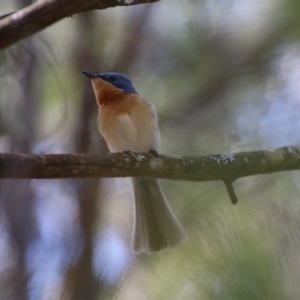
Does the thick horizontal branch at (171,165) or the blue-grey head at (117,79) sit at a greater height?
the thick horizontal branch at (171,165)

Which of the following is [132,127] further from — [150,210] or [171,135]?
[171,135]

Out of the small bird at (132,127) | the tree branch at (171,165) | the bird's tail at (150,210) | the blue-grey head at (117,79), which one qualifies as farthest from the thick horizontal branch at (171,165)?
the blue-grey head at (117,79)

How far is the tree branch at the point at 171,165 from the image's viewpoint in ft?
4.36

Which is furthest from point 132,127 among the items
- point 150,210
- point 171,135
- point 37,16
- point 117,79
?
point 37,16

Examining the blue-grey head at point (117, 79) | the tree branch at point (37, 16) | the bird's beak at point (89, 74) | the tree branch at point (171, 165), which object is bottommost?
the blue-grey head at point (117, 79)

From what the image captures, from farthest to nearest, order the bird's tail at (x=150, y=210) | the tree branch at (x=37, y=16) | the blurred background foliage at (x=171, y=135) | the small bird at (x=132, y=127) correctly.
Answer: the small bird at (x=132, y=127), the bird's tail at (x=150, y=210), the tree branch at (x=37, y=16), the blurred background foliage at (x=171, y=135)

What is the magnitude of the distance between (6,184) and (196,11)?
697 millimetres

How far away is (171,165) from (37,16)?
51 centimetres

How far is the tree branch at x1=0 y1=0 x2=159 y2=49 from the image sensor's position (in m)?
1.16

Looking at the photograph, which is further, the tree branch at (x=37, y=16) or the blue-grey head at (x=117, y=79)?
the blue-grey head at (x=117, y=79)

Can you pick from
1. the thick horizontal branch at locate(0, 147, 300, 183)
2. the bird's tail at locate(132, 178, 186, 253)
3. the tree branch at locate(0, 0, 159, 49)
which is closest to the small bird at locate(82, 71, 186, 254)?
the bird's tail at locate(132, 178, 186, 253)

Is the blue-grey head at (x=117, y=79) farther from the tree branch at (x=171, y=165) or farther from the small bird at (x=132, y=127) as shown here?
the tree branch at (x=171, y=165)

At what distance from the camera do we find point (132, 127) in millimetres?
2242

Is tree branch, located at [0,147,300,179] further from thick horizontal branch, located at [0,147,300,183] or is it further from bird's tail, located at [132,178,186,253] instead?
bird's tail, located at [132,178,186,253]
